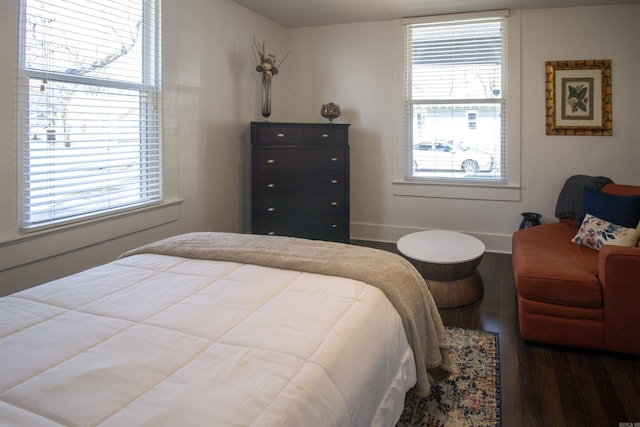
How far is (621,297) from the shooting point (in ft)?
7.53

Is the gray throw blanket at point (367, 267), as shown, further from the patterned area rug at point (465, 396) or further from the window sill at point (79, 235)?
the window sill at point (79, 235)

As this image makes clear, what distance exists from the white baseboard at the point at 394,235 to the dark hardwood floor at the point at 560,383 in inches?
69.6

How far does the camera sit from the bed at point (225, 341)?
0.97m

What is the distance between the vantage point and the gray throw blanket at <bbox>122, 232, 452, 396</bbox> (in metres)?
1.69

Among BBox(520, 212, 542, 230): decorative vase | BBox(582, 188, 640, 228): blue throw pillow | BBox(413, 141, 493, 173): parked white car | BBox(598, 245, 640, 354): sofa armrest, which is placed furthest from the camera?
BBox(413, 141, 493, 173): parked white car

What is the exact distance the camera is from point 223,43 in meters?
3.97

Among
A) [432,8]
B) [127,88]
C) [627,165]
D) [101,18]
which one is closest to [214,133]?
[127,88]

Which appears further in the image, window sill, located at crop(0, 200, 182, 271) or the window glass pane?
the window glass pane

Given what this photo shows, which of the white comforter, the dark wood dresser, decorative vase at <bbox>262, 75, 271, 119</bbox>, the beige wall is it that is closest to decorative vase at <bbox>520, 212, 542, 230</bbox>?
the beige wall

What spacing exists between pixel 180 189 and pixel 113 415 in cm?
281

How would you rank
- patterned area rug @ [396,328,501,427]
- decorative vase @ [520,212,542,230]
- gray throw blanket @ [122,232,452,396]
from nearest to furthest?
gray throw blanket @ [122,232,452,396], patterned area rug @ [396,328,501,427], decorative vase @ [520,212,542,230]

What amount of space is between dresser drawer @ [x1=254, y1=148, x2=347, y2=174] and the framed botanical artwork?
2037mm

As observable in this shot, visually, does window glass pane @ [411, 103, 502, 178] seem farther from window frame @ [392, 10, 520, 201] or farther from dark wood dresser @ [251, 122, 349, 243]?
dark wood dresser @ [251, 122, 349, 243]

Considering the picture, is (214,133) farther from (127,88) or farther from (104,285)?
(104,285)
